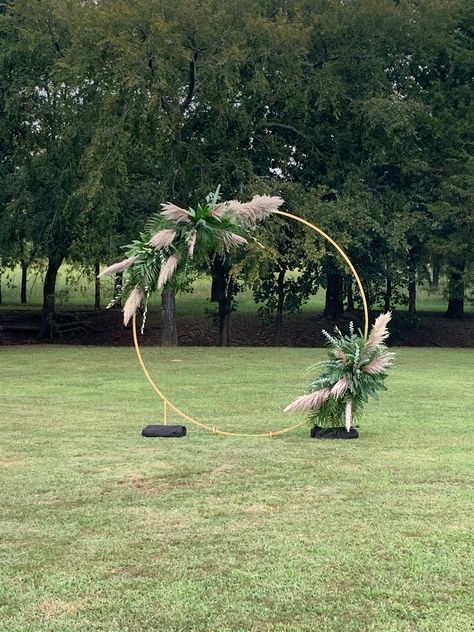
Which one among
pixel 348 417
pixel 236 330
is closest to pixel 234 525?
pixel 348 417

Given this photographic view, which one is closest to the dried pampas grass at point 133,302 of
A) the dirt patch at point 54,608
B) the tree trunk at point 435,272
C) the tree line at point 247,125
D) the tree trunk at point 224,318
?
the dirt patch at point 54,608

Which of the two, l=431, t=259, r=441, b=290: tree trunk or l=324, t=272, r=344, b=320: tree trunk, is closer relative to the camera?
l=431, t=259, r=441, b=290: tree trunk

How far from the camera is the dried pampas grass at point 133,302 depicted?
33.9 feet

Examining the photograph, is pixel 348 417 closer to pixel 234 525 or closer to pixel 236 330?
pixel 234 525

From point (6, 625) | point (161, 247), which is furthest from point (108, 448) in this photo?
point (6, 625)

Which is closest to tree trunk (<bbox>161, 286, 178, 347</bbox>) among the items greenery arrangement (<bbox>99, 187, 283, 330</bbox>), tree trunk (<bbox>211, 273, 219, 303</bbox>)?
tree trunk (<bbox>211, 273, 219, 303</bbox>)

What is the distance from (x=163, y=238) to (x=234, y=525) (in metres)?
4.73

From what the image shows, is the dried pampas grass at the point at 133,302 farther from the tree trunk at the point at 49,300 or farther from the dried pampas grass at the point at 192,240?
the tree trunk at the point at 49,300

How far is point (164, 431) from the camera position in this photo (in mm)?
10281

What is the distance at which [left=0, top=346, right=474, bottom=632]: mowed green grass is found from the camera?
4.73 metres

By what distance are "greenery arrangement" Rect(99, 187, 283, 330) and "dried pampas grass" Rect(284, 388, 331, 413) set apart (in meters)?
2.07

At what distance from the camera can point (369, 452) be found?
366 inches

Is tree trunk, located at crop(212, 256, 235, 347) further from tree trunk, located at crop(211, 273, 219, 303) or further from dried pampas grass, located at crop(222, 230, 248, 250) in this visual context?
dried pampas grass, located at crop(222, 230, 248, 250)

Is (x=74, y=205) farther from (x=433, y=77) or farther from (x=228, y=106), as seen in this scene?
(x=433, y=77)
